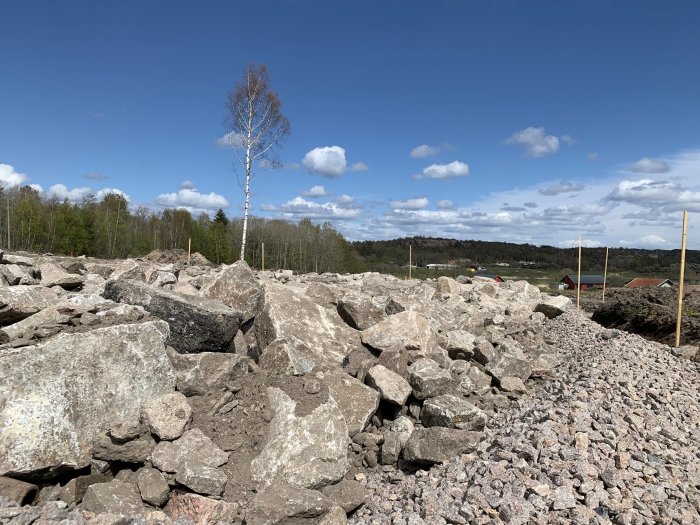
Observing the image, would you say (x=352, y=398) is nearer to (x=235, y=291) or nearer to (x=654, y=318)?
(x=235, y=291)

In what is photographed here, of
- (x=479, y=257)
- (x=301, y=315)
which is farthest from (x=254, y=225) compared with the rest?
(x=301, y=315)

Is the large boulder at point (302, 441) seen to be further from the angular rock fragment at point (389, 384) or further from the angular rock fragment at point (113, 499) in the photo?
the angular rock fragment at point (113, 499)

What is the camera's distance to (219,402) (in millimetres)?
4922

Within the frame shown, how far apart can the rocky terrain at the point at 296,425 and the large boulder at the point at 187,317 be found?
2 centimetres

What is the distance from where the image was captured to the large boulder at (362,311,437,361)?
22.0 ft

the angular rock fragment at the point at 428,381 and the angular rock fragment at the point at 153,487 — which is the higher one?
the angular rock fragment at the point at 428,381

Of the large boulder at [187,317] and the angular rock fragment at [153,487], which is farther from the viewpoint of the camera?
the large boulder at [187,317]

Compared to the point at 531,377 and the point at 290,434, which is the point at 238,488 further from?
the point at 531,377

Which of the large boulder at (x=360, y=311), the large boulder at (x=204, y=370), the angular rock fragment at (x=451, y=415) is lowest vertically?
the angular rock fragment at (x=451, y=415)

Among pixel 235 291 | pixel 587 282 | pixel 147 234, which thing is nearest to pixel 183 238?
pixel 147 234

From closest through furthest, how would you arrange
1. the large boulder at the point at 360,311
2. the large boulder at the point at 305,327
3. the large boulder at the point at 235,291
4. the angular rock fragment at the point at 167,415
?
the angular rock fragment at the point at 167,415
the large boulder at the point at 305,327
the large boulder at the point at 235,291
the large boulder at the point at 360,311

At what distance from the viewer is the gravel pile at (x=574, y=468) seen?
389cm

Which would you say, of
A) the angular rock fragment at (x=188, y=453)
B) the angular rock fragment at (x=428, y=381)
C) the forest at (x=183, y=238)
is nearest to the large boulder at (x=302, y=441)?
the angular rock fragment at (x=188, y=453)

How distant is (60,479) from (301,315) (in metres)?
3.45
